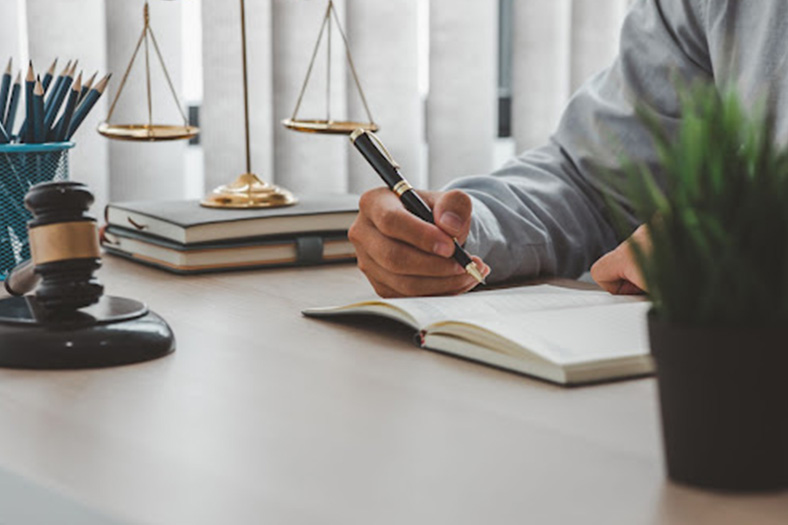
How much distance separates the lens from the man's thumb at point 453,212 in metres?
1.08

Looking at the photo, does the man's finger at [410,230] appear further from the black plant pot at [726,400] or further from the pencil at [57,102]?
the black plant pot at [726,400]

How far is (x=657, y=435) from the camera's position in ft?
2.15

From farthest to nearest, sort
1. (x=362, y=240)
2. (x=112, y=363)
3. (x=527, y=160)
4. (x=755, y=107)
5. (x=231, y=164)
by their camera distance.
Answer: (x=231, y=164) → (x=527, y=160) → (x=362, y=240) → (x=112, y=363) → (x=755, y=107)

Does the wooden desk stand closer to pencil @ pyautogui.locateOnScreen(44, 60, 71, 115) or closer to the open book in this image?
the open book

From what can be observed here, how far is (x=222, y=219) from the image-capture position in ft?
4.09

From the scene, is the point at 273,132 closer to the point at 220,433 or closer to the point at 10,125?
the point at 10,125

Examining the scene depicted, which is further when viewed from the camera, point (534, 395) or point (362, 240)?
point (362, 240)

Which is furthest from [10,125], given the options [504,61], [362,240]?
[504,61]

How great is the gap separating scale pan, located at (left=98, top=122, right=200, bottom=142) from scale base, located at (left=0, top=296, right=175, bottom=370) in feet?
1.70

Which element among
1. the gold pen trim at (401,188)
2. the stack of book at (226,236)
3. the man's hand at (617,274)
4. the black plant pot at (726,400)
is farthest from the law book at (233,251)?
the black plant pot at (726,400)

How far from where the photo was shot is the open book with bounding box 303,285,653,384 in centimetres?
78

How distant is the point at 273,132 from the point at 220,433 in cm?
121

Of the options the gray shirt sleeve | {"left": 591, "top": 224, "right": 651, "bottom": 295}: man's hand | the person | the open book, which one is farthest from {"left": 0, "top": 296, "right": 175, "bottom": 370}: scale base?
the gray shirt sleeve

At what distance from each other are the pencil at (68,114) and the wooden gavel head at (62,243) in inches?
12.4
